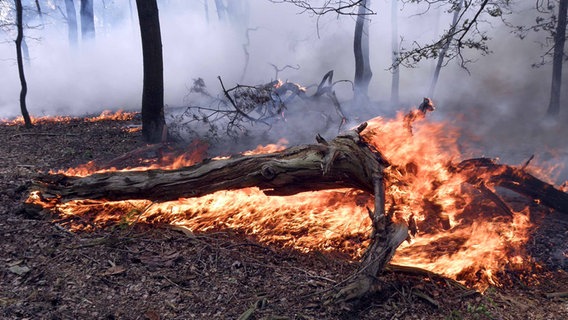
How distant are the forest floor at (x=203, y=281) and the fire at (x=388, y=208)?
0.26 metres

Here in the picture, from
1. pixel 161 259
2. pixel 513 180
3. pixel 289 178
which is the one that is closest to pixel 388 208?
pixel 289 178

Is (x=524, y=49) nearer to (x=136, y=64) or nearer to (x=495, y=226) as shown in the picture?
(x=495, y=226)

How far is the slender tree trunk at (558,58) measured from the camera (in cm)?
1212

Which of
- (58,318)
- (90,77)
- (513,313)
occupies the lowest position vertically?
(513,313)

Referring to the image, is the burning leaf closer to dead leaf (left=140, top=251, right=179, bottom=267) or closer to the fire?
dead leaf (left=140, top=251, right=179, bottom=267)

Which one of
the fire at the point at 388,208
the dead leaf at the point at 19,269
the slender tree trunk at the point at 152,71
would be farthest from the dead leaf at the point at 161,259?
the slender tree trunk at the point at 152,71

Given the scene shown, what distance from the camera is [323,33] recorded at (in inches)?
1043

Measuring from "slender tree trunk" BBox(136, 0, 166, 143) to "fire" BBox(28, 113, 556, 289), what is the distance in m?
4.18

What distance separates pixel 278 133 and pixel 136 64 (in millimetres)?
17966

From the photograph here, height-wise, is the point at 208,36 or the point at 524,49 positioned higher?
the point at 208,36

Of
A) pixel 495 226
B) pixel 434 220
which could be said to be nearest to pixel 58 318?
pixel 434 220

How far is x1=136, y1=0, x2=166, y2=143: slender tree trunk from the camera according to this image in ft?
28.4

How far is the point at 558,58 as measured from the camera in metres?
12.8

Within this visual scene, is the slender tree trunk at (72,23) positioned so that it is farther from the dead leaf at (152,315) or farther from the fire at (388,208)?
the dead leaf at (152,315)
